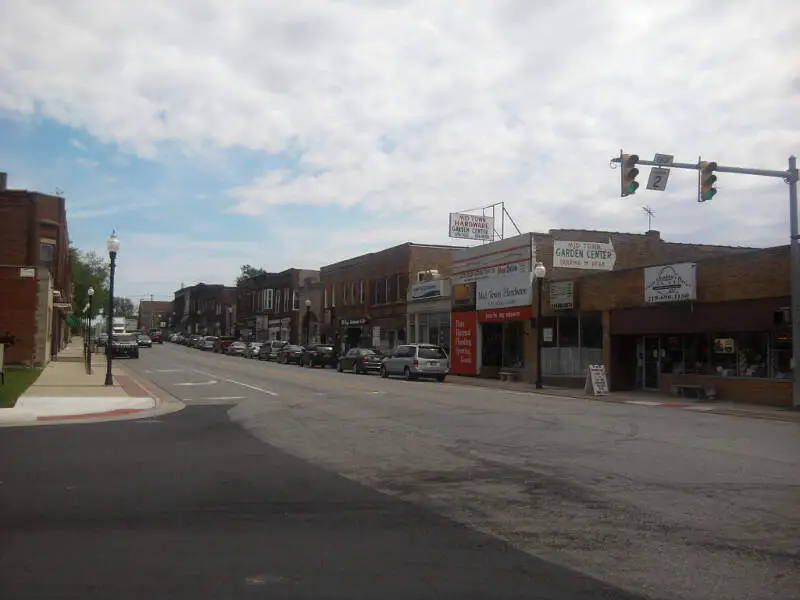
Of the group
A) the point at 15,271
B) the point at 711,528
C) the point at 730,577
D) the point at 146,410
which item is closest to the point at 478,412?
the point at 146,410

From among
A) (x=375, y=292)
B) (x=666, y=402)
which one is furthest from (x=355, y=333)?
(x=666, y=402)

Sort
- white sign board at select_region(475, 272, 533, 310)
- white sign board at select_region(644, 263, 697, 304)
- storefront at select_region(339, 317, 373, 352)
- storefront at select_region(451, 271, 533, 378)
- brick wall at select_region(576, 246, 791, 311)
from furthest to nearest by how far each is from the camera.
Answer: storefront at select_region(339, 317, 373, 352)
storefront at select_region(451, 271, 533, 378)
white sign board at select_region(475, 272, 533, 310)
white sign board at select_region(644, 263, 697, 304)
brick wall at select_region(576, 246, 791, 311)

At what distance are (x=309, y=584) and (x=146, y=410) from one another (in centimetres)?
1481

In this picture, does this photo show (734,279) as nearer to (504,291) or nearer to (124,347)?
(504,291)

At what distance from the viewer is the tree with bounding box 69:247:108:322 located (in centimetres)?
8169

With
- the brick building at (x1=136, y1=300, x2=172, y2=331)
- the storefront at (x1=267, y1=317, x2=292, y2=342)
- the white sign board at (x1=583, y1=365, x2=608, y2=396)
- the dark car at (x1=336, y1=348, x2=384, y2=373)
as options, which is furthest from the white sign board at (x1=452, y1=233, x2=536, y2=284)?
the brick building at (x1=136, y1=300, x2=172, y2=331)

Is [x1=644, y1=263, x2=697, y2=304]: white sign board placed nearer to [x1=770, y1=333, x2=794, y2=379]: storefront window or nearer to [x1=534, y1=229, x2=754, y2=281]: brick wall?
[x1=770, y1=333, x2=794, y2=379]: storefront window

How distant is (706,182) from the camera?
20.3 m

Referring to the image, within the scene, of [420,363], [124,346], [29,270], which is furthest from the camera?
[124,346]

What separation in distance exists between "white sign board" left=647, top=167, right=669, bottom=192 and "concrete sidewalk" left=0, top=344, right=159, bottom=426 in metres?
14.2

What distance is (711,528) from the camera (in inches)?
292

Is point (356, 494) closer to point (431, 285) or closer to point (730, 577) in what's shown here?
point (730, 577)

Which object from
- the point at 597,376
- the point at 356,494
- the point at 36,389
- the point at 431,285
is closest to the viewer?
the point at 356,494

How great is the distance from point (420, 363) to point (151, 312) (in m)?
153
